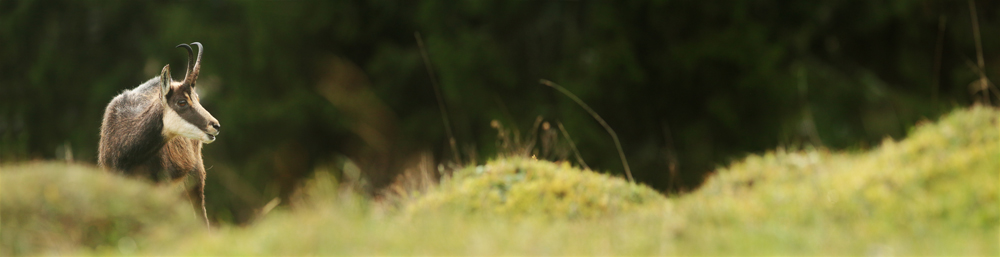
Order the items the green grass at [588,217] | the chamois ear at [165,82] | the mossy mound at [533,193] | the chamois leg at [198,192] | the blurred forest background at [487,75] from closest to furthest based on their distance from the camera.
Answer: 1. the green grass at [588,217]
2. the chamois ear at [165,82]
3. the mossy mound at [533,193]
4. the chamois leg at [198,192]
5. the blurred forest background at [487,75]

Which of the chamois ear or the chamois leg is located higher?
the chamois ear

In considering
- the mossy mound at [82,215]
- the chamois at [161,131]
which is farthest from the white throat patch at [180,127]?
the mossy mound at [82,215]

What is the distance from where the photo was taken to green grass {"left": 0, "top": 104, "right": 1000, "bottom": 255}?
3361 mm

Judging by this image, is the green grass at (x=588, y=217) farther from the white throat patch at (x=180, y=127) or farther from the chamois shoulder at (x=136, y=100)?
the chamois shoulder at (x=136, y=100)

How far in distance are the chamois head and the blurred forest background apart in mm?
6547

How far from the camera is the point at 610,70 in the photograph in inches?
448

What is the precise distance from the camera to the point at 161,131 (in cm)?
442

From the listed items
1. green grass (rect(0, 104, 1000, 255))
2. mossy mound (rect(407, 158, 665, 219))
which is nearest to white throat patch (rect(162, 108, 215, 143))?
green grass (rect(0, 104, 1000, 255))

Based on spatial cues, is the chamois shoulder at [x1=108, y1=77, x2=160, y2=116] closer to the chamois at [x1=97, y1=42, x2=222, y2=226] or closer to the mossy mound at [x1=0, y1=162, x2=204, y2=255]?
the chamois at [x1=97, y1=42, x2=222, y2=226]

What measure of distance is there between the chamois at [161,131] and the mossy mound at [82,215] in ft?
1.63

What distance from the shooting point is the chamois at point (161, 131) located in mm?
4312

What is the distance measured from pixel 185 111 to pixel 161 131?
23 cm

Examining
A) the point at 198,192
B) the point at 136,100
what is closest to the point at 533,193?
the point at 198,192

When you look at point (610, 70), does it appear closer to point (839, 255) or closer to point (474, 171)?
point (474, 171)
